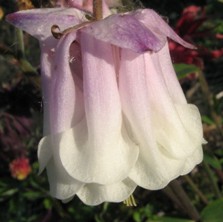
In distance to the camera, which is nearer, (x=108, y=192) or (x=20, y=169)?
(x=108, y=192)

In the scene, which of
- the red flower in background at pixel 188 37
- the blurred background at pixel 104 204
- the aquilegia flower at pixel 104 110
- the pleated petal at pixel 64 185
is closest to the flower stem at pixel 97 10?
the aquilegia flower at pixel 104 110

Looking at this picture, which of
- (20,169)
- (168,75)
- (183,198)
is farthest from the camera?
(20,169)

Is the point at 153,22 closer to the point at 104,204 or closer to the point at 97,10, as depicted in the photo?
the point at 97,10

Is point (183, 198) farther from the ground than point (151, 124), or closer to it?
closer to it

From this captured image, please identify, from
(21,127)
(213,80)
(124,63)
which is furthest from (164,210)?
(124,63)

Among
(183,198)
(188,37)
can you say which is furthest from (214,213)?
(188,37)

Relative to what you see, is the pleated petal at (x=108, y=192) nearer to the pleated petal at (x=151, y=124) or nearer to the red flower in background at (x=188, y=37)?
the pleated petal at (x=151, y=124)

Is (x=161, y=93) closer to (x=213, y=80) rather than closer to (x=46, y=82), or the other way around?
(x=46, y=82)
